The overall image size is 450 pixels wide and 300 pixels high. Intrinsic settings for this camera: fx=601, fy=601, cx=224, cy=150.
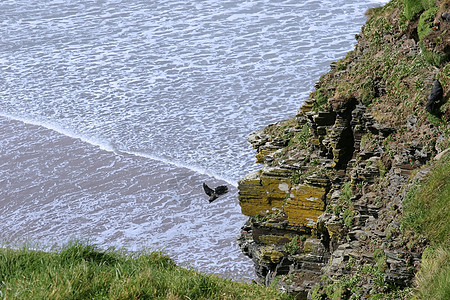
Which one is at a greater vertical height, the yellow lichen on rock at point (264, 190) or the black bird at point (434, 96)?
the black bird at point (434, 96)

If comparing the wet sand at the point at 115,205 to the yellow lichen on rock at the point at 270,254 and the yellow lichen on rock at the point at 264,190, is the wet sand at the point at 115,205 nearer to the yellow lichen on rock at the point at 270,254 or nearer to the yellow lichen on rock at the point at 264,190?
the yellow lichen on rock at the point at 270,254

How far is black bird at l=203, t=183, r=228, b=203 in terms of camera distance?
23.5 meters

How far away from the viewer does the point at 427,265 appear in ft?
28.1

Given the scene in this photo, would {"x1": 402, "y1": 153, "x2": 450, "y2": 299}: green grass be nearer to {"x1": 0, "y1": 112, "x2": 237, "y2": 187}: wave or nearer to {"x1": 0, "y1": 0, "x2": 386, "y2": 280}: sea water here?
{"x1": 0, "y1": 0, "x2": 386, "y2": 280}: sea water

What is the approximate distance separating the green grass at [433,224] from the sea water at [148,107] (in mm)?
5797

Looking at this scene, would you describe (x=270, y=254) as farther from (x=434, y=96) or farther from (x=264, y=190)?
(x=434, y=96)

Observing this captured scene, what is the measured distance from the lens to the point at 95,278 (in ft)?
28.7

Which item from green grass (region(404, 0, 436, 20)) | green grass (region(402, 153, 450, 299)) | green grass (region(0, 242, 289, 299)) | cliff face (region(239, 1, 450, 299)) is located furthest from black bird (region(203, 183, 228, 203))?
green grass (region(402, 153, 450, 299))

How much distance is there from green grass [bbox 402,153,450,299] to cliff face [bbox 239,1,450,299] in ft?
0.90

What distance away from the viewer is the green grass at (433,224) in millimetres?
8148

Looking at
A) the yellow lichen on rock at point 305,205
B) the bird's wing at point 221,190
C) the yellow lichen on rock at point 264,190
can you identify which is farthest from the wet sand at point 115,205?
the yellow lichen on rock at point 305,205

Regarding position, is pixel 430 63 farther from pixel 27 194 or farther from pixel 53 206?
pixel 27 194

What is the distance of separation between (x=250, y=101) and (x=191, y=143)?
6.20 metres

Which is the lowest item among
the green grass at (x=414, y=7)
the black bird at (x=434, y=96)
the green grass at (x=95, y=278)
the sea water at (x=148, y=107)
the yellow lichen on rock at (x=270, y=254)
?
the sea water at (x=148, y=107)
